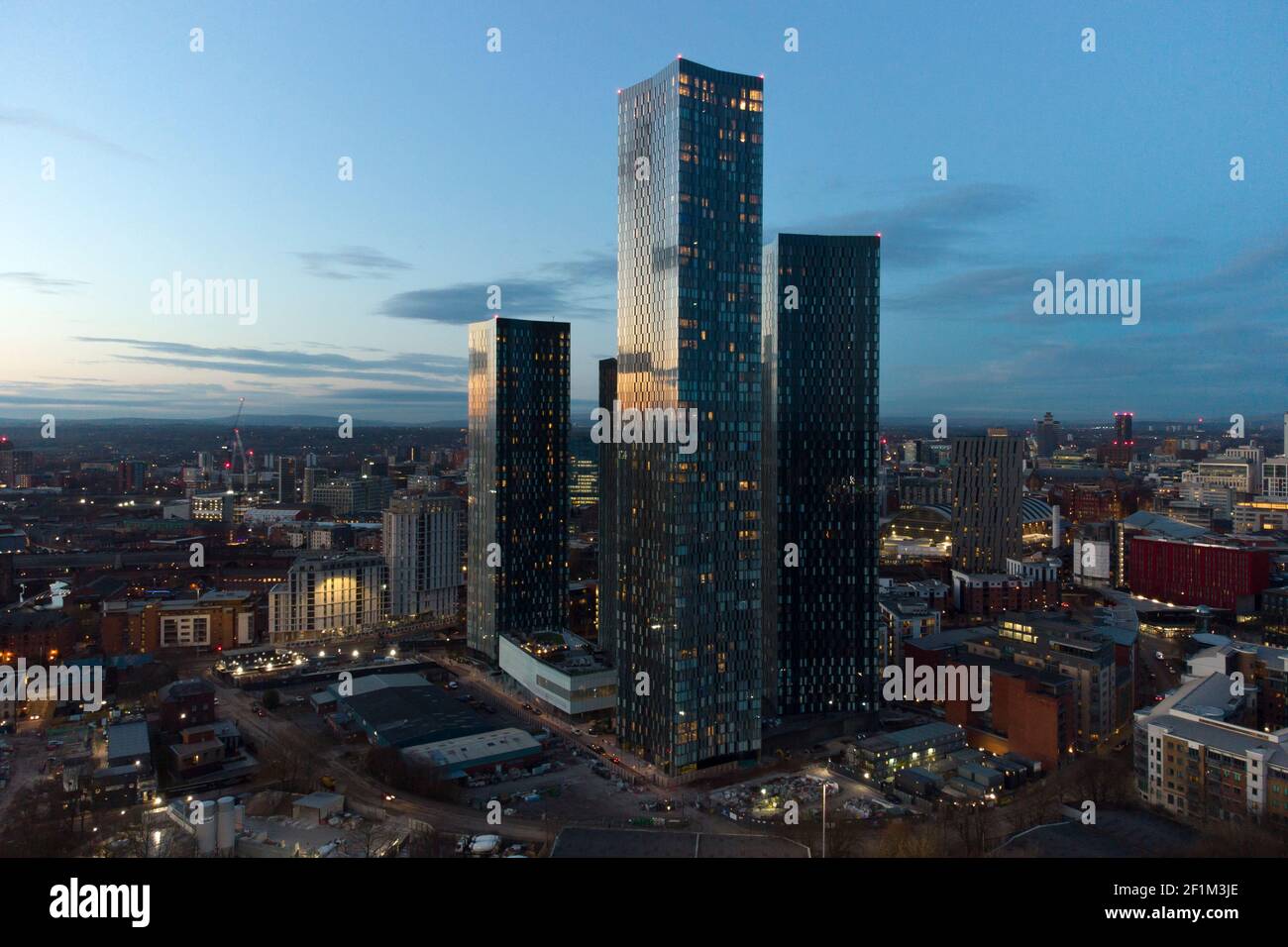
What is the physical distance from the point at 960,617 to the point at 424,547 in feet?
85.6

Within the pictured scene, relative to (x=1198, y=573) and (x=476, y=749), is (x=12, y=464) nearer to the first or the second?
(x=476, y=749)

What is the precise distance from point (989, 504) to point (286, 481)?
58355mm

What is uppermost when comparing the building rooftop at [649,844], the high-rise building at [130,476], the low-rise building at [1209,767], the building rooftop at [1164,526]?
the high-rise building at [130,476]

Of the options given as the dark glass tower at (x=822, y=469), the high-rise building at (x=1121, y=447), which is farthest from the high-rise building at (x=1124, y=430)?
the dark glass tower at (x=822, y=469)

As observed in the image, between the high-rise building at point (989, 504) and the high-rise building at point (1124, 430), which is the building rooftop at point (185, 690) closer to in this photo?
the high-rise building at point (989, 504)

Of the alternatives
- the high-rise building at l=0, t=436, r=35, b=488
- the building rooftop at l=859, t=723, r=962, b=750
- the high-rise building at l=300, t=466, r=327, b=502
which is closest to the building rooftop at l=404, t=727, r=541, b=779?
the building rooftop at l=859, t=723, r=962, b=750

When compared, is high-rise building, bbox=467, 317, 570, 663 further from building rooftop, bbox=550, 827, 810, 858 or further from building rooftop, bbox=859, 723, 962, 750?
building rooftop, bbox=550, 827, 810, 858

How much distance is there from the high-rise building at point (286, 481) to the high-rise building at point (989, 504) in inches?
2136

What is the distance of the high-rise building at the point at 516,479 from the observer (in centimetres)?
3331

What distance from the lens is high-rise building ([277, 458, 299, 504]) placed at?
72875 mm

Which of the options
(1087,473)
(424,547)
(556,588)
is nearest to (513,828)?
(556,588)

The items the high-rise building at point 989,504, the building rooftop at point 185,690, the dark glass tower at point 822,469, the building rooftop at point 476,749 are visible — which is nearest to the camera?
the building rooftop at point 476,749

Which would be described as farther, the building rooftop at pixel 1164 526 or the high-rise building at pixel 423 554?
the building rooftop at pixel 1164 526
